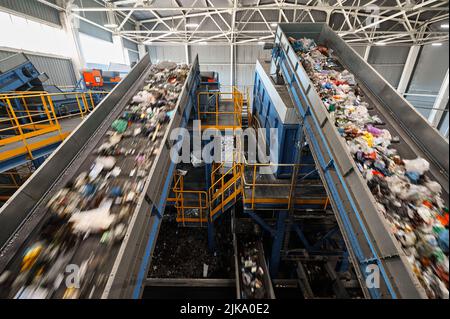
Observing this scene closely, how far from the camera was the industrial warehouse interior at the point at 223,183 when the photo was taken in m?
1.80

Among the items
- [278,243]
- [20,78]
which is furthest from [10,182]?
[278,243]

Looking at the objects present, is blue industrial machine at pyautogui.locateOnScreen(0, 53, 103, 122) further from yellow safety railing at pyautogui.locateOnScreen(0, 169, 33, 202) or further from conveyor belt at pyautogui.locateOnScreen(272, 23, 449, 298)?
conveyor belt at pyautogui.locateOnScreen(272, 23, 449, 298)

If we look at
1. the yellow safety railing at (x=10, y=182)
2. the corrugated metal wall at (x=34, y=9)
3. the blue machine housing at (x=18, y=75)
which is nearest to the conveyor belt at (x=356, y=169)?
the blue machine housing at (x=18, y=75)

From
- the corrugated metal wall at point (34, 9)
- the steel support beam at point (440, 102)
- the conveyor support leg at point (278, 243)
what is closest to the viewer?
the conveyor support leg at point (278, 243)

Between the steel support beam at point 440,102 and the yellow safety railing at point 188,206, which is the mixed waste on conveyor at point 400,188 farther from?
the steel support beam at point 440,102

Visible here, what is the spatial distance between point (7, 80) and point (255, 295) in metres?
7.49

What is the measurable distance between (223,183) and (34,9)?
9740mm

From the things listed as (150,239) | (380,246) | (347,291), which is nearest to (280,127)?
(380,246)

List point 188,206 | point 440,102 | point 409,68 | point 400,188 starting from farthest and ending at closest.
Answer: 1. point 409,68
2. point 440,102
3. point 188,206
4. point 400,188

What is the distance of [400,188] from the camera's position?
209cm

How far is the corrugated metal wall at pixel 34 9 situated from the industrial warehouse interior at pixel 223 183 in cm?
7

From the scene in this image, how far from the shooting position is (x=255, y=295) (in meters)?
3.88

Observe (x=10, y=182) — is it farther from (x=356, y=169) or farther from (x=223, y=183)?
(x=356, y=169)
